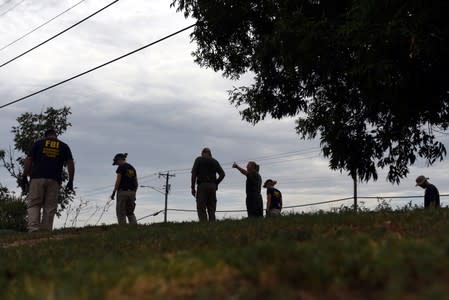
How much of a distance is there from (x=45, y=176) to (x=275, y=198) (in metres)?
5.44

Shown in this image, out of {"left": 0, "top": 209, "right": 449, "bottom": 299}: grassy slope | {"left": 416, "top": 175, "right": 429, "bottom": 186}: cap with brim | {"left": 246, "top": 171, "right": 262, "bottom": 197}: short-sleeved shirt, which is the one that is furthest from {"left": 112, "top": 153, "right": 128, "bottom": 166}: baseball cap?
{"left": 0, "top": 209, "right": 449, "bottom": 299}: grassy slope

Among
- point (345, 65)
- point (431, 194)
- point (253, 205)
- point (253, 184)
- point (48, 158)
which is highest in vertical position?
point (345, 65)

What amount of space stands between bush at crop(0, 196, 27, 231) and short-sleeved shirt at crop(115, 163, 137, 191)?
1257cm

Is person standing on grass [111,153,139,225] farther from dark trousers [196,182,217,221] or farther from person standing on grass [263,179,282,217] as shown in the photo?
person standing on grass [263,179,282,217]

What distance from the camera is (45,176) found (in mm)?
12906

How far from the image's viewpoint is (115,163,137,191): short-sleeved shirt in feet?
46.6

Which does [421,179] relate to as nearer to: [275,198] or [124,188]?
[275,198]

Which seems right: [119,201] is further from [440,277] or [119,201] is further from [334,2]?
[440,277]

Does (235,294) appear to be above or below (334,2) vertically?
below

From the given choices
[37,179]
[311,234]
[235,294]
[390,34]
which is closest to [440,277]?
[235,294]

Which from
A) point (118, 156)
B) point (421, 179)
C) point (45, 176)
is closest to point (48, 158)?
point (45, 176)

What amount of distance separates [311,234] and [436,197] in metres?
9.18

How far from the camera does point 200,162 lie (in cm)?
1364

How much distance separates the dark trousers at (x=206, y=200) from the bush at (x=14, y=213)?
13698 mm
